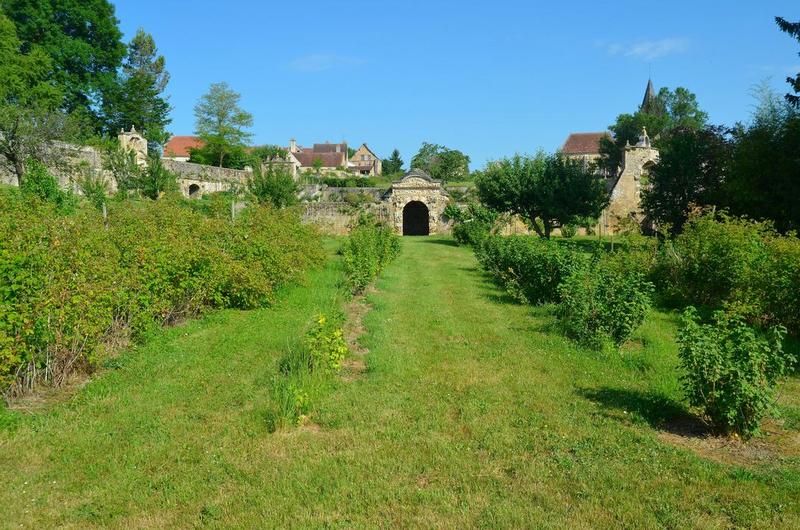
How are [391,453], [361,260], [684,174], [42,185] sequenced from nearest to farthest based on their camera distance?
[391,453], [361,260], [42,185], [684,174]

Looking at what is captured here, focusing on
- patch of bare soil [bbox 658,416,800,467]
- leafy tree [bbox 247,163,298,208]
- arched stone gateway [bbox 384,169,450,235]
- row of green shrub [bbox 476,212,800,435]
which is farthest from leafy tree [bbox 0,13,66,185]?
patch of bare soil [bbox 658,416,800,467]

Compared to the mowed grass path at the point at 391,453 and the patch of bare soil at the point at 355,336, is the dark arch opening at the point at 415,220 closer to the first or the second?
the patch of bare soil at the point at 355,336

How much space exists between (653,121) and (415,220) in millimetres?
28211

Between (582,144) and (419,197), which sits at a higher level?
(582,144)

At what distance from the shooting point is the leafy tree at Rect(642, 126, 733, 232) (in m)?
23.5

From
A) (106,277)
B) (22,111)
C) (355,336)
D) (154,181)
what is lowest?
(355,336)

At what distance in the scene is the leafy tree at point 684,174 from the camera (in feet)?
77.1

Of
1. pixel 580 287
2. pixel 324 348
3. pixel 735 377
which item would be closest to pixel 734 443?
pixel 735 377

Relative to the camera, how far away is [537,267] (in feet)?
37.6

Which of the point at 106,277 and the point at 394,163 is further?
the point at 394,163

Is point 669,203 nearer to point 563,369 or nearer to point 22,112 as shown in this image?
point 563,369

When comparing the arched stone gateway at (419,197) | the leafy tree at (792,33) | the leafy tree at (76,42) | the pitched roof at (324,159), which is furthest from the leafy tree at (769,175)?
the pitched roof at (324,159)

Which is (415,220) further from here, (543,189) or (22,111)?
(22,111)

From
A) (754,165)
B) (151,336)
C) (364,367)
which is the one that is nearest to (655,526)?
(364,367)
